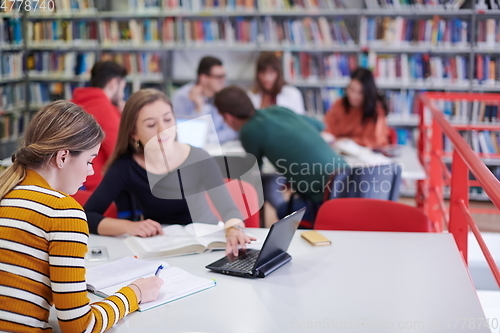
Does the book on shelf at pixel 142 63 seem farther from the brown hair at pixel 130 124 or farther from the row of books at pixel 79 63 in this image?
the brown hair at pixel 130 124

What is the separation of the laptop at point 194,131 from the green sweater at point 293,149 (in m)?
0.47

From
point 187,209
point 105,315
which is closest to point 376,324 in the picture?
point 105,315

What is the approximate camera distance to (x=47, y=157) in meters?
1.18

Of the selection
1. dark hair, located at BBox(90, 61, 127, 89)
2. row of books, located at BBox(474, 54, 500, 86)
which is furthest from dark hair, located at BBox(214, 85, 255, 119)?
row of books, located at BBox(474, 54, 500, 86)

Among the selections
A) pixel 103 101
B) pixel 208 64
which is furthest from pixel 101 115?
pixel 208 64

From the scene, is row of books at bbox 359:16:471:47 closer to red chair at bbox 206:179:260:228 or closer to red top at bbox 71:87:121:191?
red top at bbox 71:87:121:191

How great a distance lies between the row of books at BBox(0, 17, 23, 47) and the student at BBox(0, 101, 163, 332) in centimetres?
461

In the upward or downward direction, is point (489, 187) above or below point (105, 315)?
above

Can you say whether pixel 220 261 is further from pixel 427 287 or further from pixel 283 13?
pixel 283 13

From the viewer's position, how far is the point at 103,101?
306 centimetres

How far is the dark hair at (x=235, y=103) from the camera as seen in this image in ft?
9.24

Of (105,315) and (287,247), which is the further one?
(287,247)

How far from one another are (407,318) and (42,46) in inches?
200

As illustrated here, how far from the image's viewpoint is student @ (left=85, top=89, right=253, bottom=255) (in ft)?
6.48
